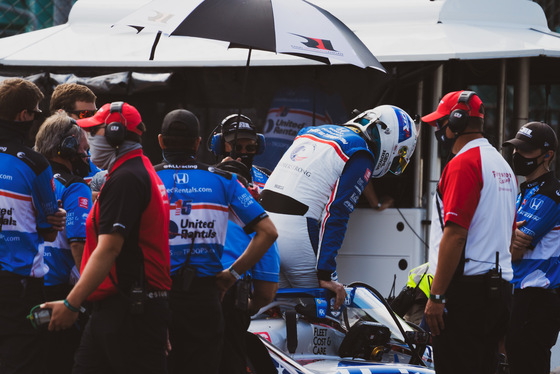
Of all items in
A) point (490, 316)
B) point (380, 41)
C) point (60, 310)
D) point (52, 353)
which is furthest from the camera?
point (380, 41)

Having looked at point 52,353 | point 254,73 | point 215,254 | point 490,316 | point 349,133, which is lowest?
point 52,353

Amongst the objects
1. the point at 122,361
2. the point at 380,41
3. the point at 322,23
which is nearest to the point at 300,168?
the point at 322,23

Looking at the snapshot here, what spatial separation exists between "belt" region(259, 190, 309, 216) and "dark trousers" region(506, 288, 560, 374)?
1.53 meters

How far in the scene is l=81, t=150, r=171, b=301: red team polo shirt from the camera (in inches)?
143

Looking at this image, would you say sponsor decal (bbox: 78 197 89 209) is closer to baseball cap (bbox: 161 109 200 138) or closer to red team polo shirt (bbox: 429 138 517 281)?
baseball cap (bbox: 161 109 200 138)

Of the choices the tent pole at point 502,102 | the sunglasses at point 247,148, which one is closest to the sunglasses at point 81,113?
the sunglasses at point 247,148

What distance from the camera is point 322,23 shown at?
17.1 ft

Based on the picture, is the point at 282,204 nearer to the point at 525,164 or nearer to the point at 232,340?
the point at 232,340

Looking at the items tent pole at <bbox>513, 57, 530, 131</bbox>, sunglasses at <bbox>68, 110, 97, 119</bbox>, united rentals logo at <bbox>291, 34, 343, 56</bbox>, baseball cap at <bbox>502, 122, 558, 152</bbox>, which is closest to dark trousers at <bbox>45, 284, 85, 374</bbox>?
sunglasses at <bbox>68, 110, 97, 119</bbox>

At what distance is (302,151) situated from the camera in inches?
219

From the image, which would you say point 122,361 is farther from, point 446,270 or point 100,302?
point 446,270

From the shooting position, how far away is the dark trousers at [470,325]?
442cm

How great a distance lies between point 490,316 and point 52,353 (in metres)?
2.33

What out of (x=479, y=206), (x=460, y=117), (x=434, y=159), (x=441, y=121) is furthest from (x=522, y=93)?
(x=479, y=206)
